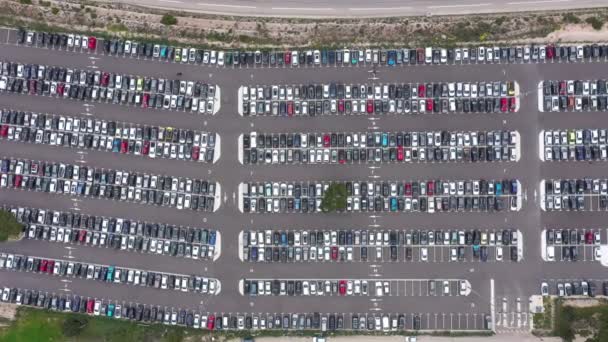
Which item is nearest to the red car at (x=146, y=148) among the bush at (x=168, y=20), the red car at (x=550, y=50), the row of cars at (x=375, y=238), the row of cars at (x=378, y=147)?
the row of cars at (x=378, y=147)

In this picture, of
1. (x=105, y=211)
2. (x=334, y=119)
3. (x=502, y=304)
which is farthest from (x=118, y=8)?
(x=502, y=304)

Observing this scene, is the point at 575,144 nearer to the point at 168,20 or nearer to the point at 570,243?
the point at 570,243

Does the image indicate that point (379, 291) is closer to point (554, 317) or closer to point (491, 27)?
point (554, 317)

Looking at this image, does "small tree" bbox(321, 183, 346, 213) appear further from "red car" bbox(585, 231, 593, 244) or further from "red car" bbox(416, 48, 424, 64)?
"red car" bbox(585, 231, 593, 244)

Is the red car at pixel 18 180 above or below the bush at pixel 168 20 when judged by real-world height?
below

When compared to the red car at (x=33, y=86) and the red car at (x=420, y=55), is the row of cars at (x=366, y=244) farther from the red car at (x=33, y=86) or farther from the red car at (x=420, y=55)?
the red car at (x=33, y=86)

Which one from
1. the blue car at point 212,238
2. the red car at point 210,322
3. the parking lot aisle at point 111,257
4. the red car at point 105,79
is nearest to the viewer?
the red car at point 210,322
